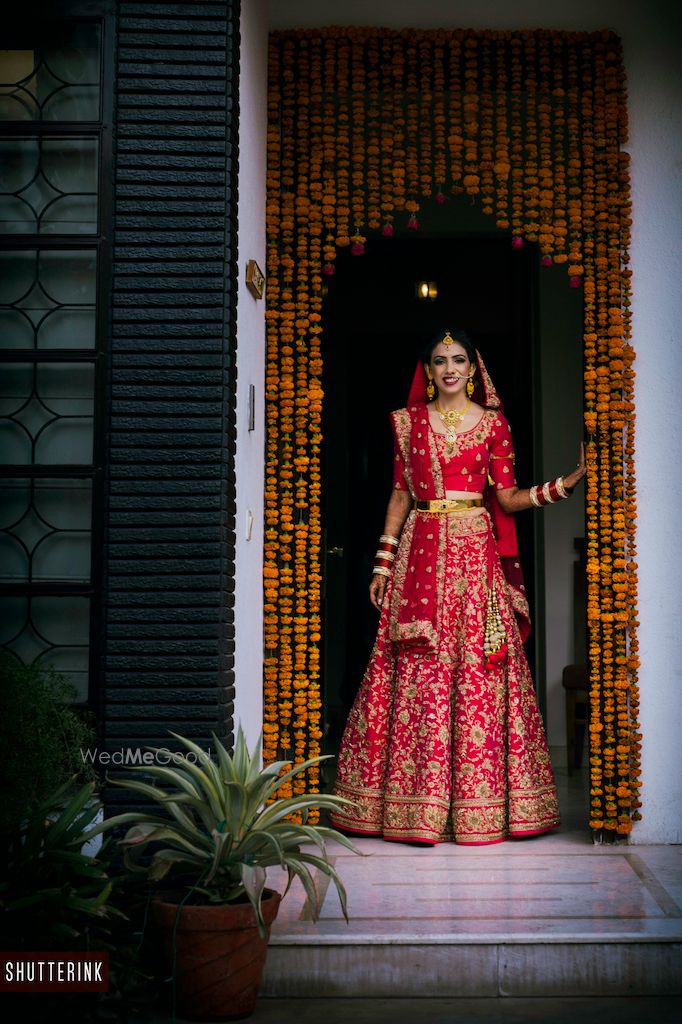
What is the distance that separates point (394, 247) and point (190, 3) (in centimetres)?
419

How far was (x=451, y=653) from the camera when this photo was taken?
496 cm

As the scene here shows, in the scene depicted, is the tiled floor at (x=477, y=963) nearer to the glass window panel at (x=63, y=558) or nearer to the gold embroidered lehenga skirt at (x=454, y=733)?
the gold embroidered lehenga skirt at (x=454, y=733)

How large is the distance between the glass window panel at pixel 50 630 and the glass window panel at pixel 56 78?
1.64 meters

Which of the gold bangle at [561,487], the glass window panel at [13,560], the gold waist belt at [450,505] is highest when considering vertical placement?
the gold bangle at [561,487]

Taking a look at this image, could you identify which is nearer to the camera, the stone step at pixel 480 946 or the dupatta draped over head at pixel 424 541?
the stone step at pixel 480 946

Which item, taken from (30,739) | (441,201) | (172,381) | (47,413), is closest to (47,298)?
(47,413)

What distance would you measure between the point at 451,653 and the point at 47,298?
7.05 feet

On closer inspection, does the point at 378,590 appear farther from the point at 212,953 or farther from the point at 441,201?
the point at 212,953

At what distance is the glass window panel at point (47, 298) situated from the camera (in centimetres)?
405

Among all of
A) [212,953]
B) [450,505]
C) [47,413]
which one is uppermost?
[47,413]

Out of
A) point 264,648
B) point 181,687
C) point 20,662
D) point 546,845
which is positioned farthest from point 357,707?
point 20,662

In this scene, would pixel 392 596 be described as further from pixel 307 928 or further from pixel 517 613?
pixel 307 928

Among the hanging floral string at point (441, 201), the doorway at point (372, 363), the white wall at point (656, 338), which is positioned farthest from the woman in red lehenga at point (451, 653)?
the doorway at point (372, 363)

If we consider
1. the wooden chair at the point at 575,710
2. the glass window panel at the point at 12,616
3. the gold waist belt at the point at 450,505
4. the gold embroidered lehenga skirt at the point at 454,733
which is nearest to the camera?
the glass window panel at the point at 12,616
